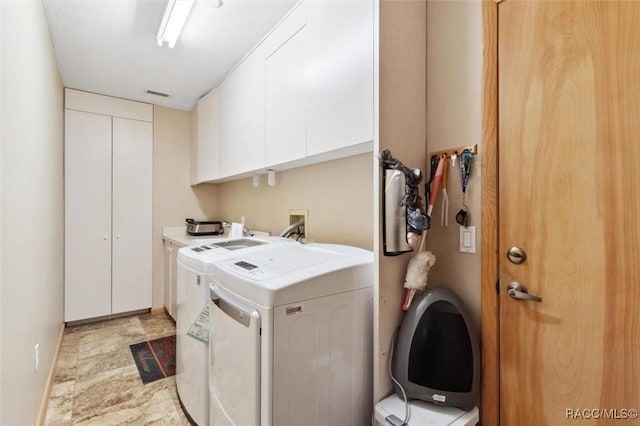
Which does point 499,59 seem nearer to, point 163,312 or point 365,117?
point 365,117

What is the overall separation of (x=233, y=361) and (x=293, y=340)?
336mm

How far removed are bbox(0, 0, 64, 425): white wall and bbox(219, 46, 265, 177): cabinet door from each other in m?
1.22

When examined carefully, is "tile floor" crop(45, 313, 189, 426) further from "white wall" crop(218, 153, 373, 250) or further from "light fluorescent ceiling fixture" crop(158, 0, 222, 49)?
"light fluorescent ceiling fixture" crop(158, 0, 222, 49)

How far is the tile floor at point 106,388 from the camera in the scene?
1.81 meters

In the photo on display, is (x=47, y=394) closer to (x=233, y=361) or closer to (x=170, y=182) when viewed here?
(x=233, y=361)

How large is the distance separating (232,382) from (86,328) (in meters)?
2.90

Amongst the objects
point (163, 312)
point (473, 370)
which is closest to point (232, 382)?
point (473, 370)

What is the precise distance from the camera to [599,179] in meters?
0.97

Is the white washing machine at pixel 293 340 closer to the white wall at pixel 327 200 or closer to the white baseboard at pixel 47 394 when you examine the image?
the white wall at pixel 327 200

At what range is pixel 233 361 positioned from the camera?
48.8 inches

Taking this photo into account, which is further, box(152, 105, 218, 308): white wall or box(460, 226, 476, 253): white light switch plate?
box(152, 105, 218, 308): white wall

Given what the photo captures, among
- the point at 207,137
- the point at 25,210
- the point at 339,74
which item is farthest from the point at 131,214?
the point at 339,74

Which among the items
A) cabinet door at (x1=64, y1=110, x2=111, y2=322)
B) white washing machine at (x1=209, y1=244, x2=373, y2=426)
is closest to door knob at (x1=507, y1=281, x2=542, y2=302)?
white washing machine at (x1=209, y1=244, x2=373, y2=426)

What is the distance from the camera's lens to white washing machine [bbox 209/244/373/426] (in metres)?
1.06
